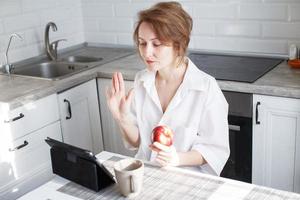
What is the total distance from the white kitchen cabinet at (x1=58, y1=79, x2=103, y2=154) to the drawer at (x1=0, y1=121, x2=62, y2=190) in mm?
102

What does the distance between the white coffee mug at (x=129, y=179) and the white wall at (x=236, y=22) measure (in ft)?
5.57

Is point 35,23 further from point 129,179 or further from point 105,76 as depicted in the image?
point 129,179

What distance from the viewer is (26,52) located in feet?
10.3

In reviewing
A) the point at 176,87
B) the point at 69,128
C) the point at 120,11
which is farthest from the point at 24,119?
the point at 120,11

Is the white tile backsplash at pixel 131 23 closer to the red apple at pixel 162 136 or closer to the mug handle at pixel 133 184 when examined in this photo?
the red apple at pixel 162 136

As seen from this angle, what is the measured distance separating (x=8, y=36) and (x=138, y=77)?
1.38 meters

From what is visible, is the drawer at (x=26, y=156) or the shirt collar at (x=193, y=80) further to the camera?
the drawer at (x=26, y=156)

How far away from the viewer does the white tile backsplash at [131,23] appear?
2755 millimetres

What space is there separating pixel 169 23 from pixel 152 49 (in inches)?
4.7

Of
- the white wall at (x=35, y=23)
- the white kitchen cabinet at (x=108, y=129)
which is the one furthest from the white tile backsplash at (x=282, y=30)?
the white wall at (x=35, y=23)

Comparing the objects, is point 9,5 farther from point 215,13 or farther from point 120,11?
Answer: point 215,13

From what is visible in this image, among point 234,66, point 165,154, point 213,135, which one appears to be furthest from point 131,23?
point 165,154

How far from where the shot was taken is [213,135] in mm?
1770

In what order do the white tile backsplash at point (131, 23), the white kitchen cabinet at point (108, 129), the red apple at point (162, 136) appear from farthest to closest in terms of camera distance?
the white kitchen cabinet at point (108, 129) < the white tile backsplash at point (131, 23) < the red apple at point (162, 136)
